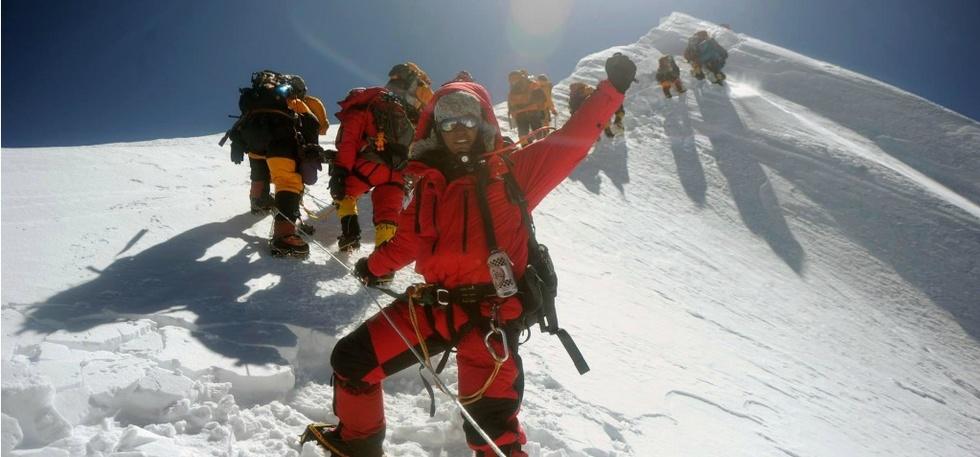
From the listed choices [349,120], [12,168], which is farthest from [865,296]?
[12,168]

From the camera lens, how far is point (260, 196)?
4793mm

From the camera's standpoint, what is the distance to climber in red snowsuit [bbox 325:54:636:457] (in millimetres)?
2328

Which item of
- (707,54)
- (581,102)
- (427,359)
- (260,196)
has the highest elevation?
(707,54)

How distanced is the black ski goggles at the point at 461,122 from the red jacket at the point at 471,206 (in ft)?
0.25

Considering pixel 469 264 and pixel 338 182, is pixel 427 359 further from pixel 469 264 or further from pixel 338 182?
pixel 338 182

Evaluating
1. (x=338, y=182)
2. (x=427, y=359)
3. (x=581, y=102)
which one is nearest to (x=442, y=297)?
(x=427, y=359)

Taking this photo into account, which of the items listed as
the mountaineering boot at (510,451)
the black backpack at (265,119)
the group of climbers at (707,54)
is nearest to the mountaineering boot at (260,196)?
the black backpack at (265,119)

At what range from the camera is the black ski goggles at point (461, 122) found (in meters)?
2.65

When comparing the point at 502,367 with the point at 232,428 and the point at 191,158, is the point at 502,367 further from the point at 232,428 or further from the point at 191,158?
the point at 191,158

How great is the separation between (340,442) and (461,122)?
1.56 meters

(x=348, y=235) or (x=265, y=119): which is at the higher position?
(x=265, y=119)

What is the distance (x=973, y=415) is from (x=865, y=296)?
2783 mm

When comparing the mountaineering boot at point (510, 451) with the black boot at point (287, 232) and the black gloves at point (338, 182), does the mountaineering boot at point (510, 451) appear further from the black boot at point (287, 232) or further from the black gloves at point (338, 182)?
the black gloves at point (338, 182)

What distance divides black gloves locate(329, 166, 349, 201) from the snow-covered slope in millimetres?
499
